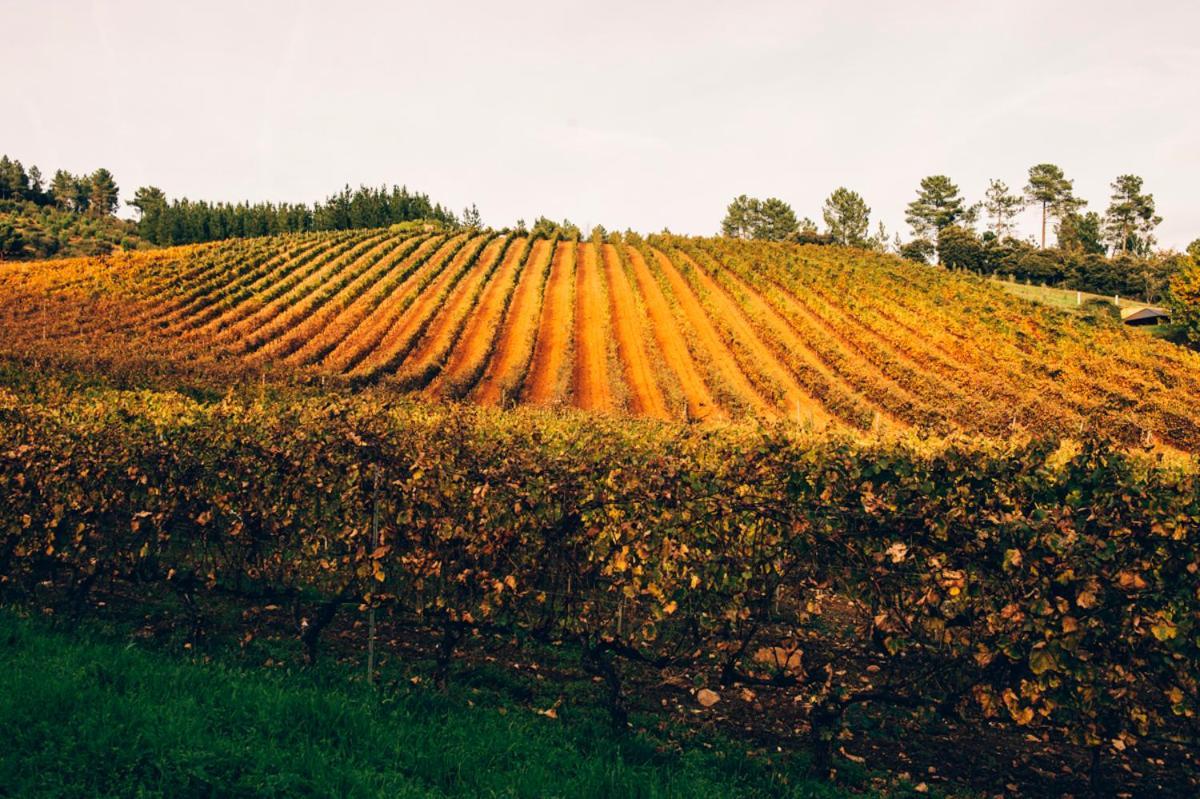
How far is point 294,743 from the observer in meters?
4.41

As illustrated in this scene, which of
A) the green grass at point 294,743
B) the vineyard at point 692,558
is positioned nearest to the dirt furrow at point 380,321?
the vineyard at point 692,558

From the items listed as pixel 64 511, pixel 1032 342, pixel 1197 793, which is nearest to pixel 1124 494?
pixel 1197 793

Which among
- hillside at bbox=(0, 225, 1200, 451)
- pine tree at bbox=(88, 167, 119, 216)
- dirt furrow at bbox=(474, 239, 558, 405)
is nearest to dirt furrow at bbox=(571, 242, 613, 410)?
hillside at bbox=(0, 225, 1200, 451)

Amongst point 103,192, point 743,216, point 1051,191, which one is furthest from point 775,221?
point 103,192

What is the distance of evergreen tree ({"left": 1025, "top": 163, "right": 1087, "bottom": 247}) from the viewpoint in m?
107

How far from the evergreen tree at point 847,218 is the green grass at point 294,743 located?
117661 mm

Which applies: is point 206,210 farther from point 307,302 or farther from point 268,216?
point 307,302

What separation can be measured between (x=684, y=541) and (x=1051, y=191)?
129m

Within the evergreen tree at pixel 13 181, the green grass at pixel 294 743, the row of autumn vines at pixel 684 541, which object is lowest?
the green grass at pixel 294 743

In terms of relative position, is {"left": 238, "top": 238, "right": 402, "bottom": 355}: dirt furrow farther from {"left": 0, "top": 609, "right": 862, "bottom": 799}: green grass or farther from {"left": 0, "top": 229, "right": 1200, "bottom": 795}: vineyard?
{"left": 0, "top": 609, "right": 862, "bottom": 799}: green grass

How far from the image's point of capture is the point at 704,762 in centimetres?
487

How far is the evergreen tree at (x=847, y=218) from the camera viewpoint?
11312cm

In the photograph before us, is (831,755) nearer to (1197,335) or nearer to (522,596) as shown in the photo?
(522,596)

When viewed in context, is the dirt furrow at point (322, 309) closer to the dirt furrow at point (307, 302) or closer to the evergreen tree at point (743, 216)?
the dirt furrow at point (307, 302)
